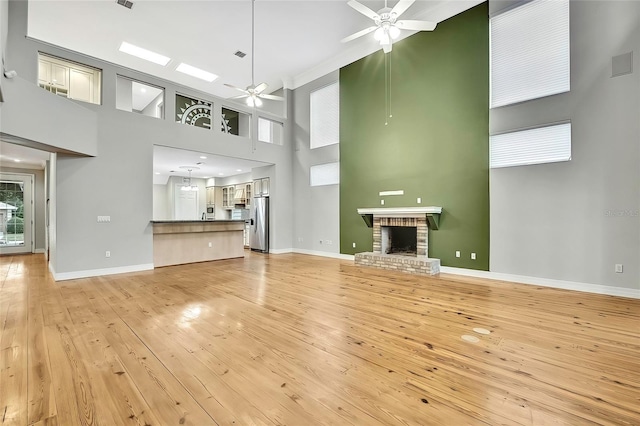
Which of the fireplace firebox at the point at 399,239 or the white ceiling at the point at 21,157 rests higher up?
the white ceiling at the point at 21,157

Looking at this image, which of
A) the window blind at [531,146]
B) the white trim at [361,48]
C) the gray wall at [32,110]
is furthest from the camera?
the white trim at [361,48]

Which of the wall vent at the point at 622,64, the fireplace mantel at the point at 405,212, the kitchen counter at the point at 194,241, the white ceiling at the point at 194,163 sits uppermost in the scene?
the wall vent at the point at 622,64

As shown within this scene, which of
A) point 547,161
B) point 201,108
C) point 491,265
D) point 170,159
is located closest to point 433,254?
point 491,265

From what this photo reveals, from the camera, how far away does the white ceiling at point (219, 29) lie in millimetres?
5867

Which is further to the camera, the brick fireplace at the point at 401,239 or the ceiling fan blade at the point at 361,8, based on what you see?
the brick fireplace at the point at 401,239

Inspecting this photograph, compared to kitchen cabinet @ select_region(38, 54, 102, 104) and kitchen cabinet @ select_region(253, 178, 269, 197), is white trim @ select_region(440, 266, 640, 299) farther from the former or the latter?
kitchen cabinet @ select_region(38, 54, 102, 104)

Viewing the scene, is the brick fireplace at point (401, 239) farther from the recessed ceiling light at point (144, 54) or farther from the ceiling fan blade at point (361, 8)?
the recessed ceiling light at point (144, 54)

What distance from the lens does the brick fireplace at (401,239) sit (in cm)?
567

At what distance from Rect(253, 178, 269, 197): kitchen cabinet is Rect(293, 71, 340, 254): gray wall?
35.0 inches

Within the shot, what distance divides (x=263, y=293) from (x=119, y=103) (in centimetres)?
711

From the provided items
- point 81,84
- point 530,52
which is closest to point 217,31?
point 81,84

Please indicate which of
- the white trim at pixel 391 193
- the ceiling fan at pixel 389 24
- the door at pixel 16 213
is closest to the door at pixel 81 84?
the door at pixel 16 213

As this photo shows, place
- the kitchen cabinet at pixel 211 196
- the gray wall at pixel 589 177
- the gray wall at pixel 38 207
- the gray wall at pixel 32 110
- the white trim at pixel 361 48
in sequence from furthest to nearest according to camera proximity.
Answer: the kitchen cabinet at pixel 211 196 → the gray wall at pixel 38 207 → the white trim at pixel 361 48 → the gray wall at pixel 589 177 → the gray wall at pixel 32 110

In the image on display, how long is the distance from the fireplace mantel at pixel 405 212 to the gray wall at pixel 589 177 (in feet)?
4.25
